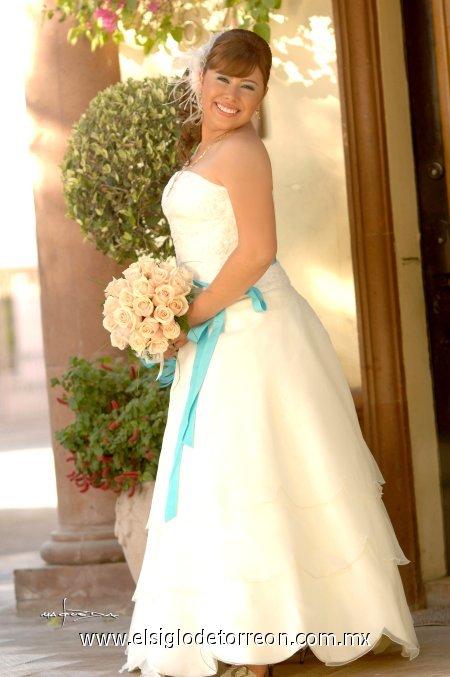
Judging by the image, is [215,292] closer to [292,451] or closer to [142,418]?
[292,451]

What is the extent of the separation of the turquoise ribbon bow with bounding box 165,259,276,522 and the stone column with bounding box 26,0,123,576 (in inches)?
73.2

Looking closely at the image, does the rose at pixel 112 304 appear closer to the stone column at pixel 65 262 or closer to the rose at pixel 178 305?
the rose at pixel 178 305

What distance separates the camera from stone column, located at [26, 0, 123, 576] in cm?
529

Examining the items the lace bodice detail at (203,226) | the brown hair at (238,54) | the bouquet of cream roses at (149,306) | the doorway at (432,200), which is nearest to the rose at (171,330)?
the bouquet of cream roses at (149,306)

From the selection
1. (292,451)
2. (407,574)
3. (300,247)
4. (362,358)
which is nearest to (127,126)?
(300,247)

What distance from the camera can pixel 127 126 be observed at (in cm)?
450

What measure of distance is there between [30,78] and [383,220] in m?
1.96

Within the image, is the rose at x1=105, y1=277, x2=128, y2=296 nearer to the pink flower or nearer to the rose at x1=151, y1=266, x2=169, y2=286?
the rose at x1=151, y1=266, x2=169, y2=286

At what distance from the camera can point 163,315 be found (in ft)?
10.9

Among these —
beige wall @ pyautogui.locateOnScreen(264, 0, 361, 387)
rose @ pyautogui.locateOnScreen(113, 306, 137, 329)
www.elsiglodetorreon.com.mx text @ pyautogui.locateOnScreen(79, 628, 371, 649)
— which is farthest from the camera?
beige wall @ pyautogui.locateOnScreen(264, 0, 361, 387)

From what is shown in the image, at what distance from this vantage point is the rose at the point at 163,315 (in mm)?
3309

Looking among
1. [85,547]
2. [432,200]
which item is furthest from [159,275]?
[85,547]

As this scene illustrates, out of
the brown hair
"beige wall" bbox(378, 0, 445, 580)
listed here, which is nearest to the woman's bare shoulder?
the brown hair

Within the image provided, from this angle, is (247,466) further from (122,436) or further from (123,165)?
(123,165)
